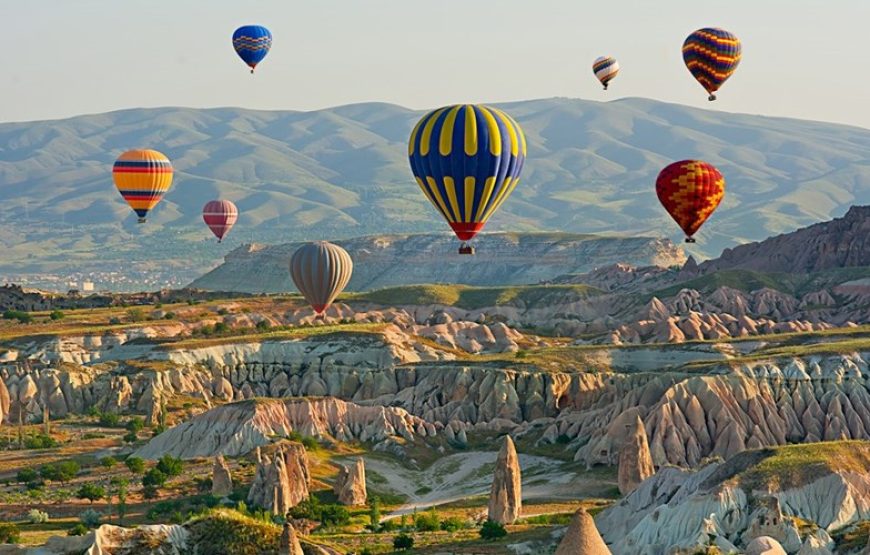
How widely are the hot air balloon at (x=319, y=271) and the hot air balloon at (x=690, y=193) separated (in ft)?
108

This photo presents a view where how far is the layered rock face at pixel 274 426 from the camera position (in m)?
133

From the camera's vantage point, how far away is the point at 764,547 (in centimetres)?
7400

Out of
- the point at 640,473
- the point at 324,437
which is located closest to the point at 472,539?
the point at 640,473

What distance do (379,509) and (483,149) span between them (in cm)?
2437

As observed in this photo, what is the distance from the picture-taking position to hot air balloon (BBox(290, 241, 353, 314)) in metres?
170

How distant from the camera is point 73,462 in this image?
127 m

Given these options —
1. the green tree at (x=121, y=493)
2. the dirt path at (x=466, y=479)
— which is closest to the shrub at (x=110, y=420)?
the dirt path at (x=466, y=479)

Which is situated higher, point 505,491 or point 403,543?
point 505,491

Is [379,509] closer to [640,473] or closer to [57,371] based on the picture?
[640,473]

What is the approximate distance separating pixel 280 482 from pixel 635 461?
23.7 meters

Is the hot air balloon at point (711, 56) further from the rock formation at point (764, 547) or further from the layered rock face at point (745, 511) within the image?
the rock formation at point (764, 547)

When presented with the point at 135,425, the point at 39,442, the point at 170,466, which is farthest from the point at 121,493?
the point at 135,425

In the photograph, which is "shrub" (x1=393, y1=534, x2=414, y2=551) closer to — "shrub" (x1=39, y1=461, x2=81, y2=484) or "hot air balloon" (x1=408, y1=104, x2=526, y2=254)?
"hot air balloon" (x1=408, y1=104, x2=526, y2=254)

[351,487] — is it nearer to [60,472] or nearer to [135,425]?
[60,472]
